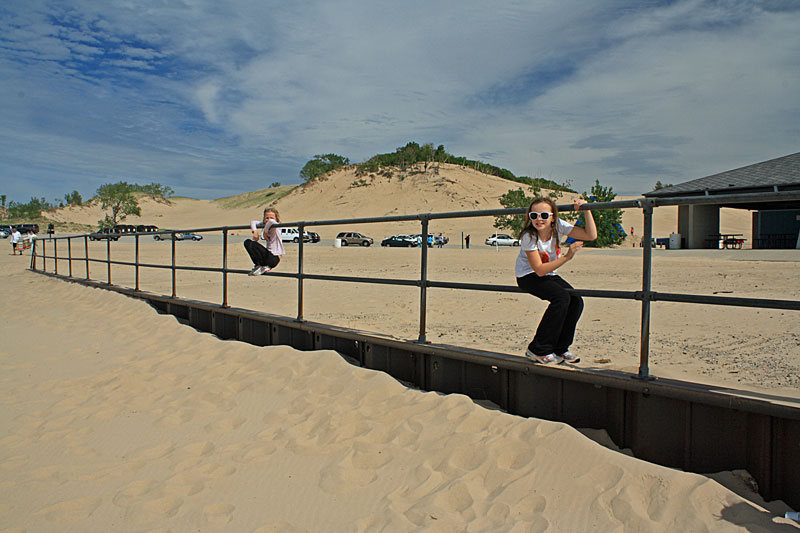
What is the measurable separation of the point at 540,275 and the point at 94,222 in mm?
102498

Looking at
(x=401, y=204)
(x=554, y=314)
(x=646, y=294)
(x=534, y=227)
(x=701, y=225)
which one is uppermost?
(x=401, y=204)

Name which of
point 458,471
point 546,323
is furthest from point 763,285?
point 458,471

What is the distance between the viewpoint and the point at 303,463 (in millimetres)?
3594

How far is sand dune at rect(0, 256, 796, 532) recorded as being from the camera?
2.80 meters

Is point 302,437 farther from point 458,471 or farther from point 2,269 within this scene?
point 2,269

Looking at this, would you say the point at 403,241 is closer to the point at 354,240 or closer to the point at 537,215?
the point at 354,240

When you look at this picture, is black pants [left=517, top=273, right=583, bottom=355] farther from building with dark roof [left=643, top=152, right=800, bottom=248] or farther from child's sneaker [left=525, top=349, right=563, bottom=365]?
building with dark roof [left=643, top=152, right=800, bottom=248]

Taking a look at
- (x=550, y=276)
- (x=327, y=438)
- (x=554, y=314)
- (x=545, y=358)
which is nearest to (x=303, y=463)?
(x=327, y=438)

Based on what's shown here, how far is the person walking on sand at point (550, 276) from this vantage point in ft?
12.3

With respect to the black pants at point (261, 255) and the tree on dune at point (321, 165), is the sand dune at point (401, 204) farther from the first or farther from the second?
the black pants at point (261, 255)

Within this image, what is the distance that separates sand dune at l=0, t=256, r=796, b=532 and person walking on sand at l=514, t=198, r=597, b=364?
0.56 meters

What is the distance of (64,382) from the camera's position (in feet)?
17.8

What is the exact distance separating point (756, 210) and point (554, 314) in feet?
105

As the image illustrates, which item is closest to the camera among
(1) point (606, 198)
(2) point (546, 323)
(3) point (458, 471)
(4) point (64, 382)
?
(3) point (458, 471)
